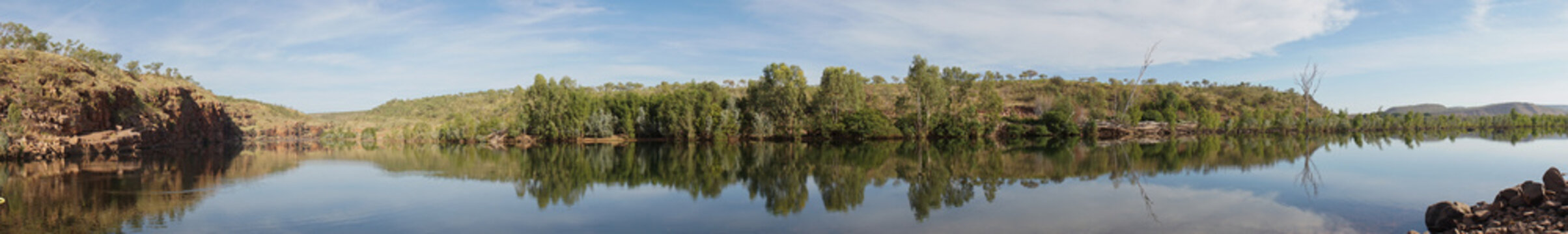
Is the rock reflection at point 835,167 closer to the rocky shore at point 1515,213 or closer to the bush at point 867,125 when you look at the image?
the rocky shore at point 1515,213

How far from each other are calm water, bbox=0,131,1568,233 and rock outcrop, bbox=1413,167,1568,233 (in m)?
0.44

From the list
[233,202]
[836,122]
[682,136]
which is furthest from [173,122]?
[233,202]

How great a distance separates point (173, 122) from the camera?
185 ft

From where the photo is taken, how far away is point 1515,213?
351 inches

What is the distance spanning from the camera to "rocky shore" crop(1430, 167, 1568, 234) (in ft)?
26.5

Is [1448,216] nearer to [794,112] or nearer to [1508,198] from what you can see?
[1508,198]

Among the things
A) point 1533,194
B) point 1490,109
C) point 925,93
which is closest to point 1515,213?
point 1533,194

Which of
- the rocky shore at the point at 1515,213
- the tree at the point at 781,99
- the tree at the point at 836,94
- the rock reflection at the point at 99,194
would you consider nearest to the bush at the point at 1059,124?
the tree at the point at 836,94

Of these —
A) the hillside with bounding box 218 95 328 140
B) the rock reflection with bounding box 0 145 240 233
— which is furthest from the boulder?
the hillside with bounding box 218 95 328 140

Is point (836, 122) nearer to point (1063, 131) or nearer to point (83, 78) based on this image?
point (1063, 131)

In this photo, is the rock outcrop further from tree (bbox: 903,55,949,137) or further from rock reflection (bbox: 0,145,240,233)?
tree (bbox: 903,55,949,137)

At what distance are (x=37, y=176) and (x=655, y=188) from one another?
1896cm

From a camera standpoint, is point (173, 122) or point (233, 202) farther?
point (173, 122)

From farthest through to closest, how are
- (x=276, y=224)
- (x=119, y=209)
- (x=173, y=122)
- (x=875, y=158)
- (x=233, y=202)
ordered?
(x=173, y=122) → (x=875, y=158) → (x=233, y=202) → (x=119, y=209) → (x=276, y=224)
